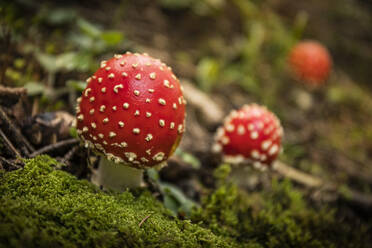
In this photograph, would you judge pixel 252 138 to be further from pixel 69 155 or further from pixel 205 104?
pixel 69 155

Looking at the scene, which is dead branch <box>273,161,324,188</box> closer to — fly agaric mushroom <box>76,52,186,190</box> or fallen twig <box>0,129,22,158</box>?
fly agaric mushroom <box>76,52,186,190</box>

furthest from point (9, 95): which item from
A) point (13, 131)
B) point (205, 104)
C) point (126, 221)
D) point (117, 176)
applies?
point (205, 104)

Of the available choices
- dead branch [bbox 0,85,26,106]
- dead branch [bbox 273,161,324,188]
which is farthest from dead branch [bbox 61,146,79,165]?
dead branch [bbox 273,161,324,188]

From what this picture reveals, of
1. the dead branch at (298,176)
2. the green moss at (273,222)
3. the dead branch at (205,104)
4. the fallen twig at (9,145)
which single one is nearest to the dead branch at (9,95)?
the fallen twig at (9,145)

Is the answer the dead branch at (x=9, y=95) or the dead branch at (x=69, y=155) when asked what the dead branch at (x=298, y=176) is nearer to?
the dead branch at (x=69, y=155)

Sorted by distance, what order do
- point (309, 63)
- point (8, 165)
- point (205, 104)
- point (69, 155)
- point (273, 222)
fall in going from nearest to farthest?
point (8, 165) < point (69, 155) < point (273, 222) < point (205, 104) < point (309, 63)

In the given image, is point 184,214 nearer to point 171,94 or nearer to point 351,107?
point 171,94
